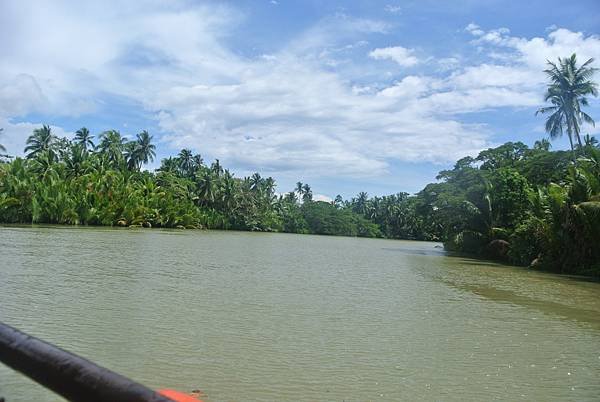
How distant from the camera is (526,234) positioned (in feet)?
87.6

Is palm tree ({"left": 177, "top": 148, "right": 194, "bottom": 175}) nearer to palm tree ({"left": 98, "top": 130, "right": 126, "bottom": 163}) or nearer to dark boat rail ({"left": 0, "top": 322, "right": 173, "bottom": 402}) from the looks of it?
palm tree ({"left": 98, "top": 130, "right": 126, "bottom": 163})

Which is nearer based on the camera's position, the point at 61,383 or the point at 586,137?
the point at 61,383

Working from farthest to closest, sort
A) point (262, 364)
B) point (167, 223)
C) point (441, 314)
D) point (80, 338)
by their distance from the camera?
point (167, 223) → point (441, 314) → point (80, 338) → point (262, 364)

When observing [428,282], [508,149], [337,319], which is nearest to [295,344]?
[337,319]

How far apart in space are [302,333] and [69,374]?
268 inches

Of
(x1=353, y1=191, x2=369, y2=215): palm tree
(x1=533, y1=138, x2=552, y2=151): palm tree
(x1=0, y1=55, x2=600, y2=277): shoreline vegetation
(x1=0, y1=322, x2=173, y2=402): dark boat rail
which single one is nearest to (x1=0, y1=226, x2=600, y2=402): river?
(x1=0, y1=322, x2=173, y2=402): dark boat rail

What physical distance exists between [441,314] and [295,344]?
14.7 ft

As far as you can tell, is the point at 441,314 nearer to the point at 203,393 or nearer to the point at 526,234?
the point at 203,393

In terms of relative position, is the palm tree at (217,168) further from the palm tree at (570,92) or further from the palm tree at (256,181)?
the palm tree at (570,92)

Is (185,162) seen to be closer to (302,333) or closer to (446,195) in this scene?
(446,195)

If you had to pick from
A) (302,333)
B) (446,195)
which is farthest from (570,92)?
(302,333)

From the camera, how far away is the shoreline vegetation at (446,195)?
2302cm

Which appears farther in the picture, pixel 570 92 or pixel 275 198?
pixel 275 198

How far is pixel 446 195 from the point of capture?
3603 centimetres
